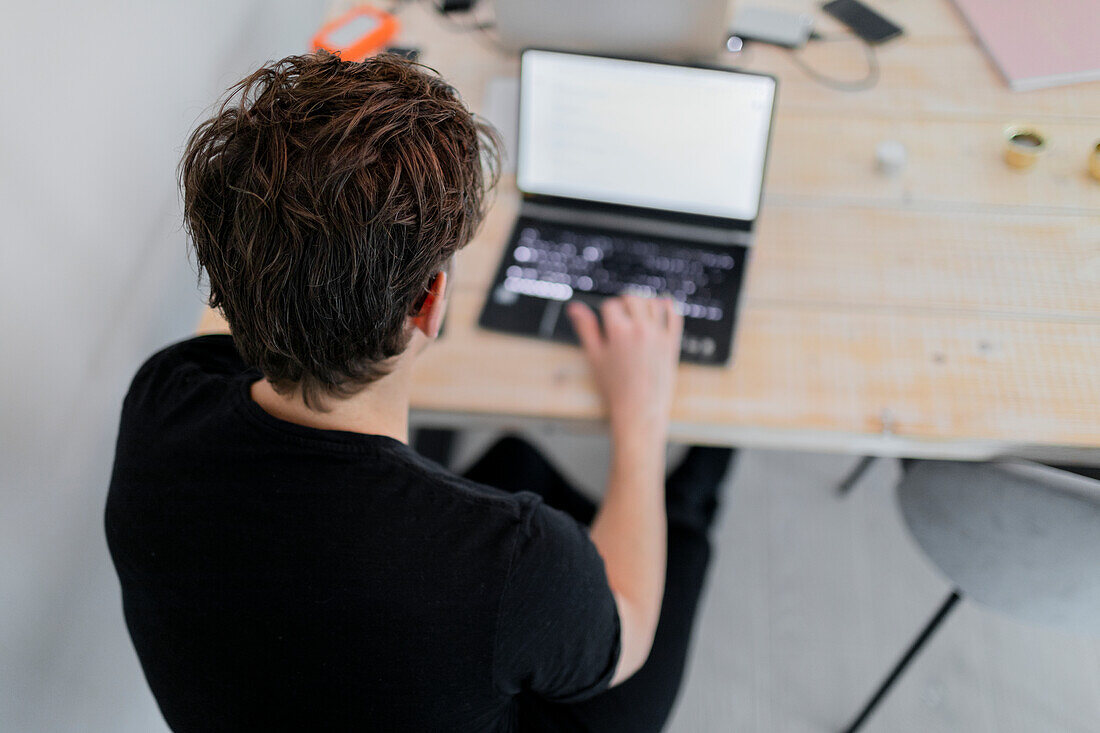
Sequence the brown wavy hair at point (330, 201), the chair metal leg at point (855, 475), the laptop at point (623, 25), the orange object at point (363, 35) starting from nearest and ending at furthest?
the brown wavy hair at point (330, 201), the laptop at point (623, 25), the orange object at point (363, 35), the chair metal leg at point (855, 475)

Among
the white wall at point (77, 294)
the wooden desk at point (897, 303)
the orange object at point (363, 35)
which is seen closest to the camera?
the white wall at point (77, 294)

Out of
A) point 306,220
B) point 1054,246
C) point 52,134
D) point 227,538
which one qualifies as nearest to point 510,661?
point 227,538

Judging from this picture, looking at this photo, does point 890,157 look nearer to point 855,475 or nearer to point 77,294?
point 855,475

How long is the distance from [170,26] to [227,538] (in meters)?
0.77

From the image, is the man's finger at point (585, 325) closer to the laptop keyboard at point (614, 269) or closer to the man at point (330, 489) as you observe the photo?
the laptop keyboard at point (614, 269)

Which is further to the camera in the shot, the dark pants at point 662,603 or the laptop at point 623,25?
the laptop at point 623,25

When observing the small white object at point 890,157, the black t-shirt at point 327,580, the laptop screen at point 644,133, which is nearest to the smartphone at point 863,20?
the small white object at point 890,157

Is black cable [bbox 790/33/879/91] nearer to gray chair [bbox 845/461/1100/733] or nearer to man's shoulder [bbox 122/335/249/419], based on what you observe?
gray chair [bbox 845/461/1100/733]

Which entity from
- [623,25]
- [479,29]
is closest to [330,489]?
[623,25]

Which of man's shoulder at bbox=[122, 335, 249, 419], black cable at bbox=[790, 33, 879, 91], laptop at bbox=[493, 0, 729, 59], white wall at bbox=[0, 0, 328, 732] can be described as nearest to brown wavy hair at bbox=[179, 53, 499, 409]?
man's shoulder at bbox=[122, 335, 249, 419]

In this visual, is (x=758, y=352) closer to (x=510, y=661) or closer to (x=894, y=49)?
(x=510, y=661)

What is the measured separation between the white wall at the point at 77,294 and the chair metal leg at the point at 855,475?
1221mm

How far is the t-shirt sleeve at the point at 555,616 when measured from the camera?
64cm

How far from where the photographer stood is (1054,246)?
1.04 metres
